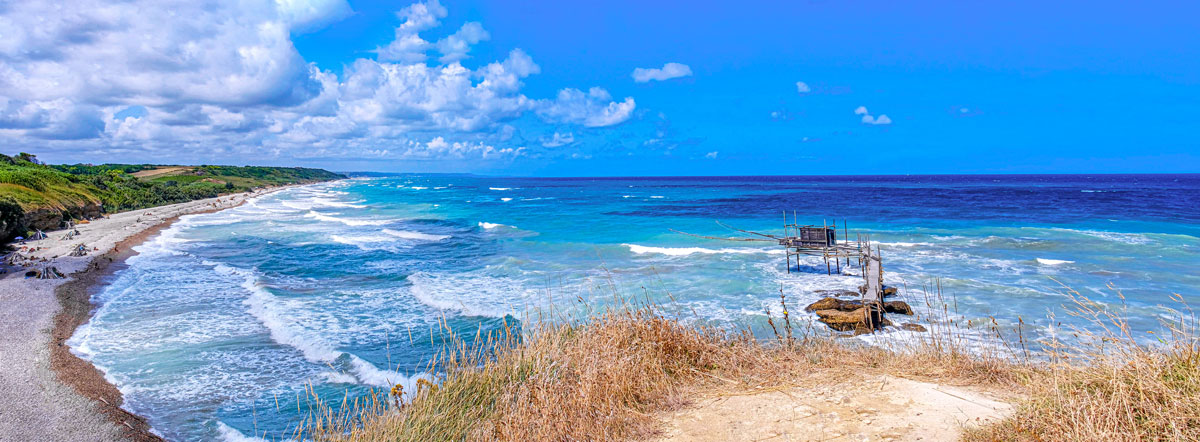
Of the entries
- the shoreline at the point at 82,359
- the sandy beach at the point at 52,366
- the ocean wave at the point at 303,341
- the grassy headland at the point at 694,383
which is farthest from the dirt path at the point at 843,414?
the sandy beach at the point at 52,366

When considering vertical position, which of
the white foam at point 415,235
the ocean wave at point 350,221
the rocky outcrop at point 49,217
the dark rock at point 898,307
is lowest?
the dark rock at point 898,307

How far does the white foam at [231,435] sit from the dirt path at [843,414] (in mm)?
7013

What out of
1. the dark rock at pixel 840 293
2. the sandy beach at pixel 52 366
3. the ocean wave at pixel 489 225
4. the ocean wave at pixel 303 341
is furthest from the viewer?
the ocean wave at pixel 489 225

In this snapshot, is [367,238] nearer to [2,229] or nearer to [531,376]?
[2,229]

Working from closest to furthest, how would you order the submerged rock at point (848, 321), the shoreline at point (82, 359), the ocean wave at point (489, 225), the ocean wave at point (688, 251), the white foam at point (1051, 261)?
the shoreline at point (82, 359) → the submerged rock at point (848, 321) → the white foam at point (1051, 261) → the ocean wave at point (688, 251) → the ocean wave at point (489, 225)

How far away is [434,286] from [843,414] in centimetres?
1601

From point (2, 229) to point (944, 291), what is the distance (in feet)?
126

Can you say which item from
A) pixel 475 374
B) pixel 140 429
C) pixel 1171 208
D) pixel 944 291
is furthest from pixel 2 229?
pixel 1171 208

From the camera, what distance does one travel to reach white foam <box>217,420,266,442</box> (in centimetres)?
850

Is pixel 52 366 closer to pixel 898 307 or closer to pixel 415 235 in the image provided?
pixel 898 307

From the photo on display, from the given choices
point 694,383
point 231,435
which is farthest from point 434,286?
point 694,383

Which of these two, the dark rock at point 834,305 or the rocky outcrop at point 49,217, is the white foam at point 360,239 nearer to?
the rocky outcrop at point 49,217

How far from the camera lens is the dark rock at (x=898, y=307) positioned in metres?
14.2

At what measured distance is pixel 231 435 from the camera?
8.66 metres
